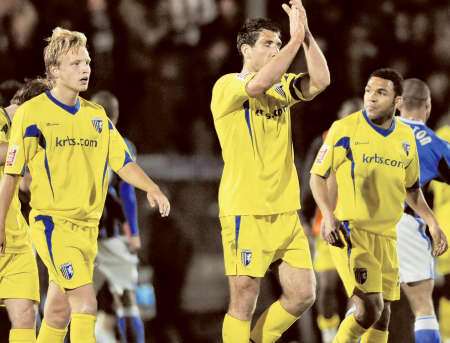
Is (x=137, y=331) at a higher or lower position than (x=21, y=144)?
lower

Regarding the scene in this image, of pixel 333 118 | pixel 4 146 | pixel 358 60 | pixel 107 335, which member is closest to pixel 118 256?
pixel 107 335

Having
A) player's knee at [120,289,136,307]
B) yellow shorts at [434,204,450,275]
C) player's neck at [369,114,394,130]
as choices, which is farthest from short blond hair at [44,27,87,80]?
yellow shorts at [434,204,450,275]

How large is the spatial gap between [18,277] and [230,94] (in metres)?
1.54

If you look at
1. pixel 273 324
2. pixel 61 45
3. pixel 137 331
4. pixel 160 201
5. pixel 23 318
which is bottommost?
pixel 137 331

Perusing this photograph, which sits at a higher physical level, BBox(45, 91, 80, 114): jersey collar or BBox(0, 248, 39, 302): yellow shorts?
BBox(45, 91, 80, 114): jersey collar

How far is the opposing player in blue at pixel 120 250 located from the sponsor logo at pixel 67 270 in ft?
6.48

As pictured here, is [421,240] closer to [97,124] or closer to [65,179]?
[97,124]

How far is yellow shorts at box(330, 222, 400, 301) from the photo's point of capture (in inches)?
236

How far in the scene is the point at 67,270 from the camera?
5.22 m

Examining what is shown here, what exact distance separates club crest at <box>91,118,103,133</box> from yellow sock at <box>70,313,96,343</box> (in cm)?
101

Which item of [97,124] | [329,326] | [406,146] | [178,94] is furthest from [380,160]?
[178,94]

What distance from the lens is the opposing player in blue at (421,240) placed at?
666 cm

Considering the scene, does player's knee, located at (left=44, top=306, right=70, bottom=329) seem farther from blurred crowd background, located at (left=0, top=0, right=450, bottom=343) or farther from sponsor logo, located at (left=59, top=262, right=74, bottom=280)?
→ blurred crowd background, located at (left=0, top=0, right=450, bottom=343)

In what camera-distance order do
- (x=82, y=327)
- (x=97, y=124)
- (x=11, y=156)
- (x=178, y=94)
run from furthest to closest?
(x=178, y=94), (x=97, y=124), (x=11, y=156), (x=82, y=327)
